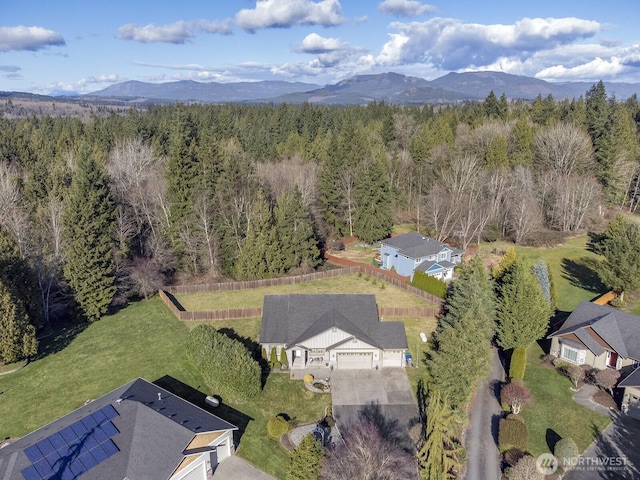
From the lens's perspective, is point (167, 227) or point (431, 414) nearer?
point (431, 414)

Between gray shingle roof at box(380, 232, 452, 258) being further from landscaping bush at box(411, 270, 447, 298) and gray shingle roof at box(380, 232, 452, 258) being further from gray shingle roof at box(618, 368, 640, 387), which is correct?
gray shingle roof at box(618, 368, 640, 387)

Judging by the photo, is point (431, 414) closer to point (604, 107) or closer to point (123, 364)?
point (123, 364)

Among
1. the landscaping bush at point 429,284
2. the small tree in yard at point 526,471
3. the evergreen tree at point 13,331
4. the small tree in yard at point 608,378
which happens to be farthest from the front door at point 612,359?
the evergreen tree at point 13,331

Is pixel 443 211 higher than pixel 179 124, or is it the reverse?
pixel 179 124

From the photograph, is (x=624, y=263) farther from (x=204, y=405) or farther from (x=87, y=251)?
(x=87, y=251)

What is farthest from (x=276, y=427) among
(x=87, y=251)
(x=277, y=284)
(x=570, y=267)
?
(x=570, y=267)

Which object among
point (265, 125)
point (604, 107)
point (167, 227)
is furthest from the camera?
point (265, 125)

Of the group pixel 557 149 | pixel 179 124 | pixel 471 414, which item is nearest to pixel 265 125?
pixel 179 124
